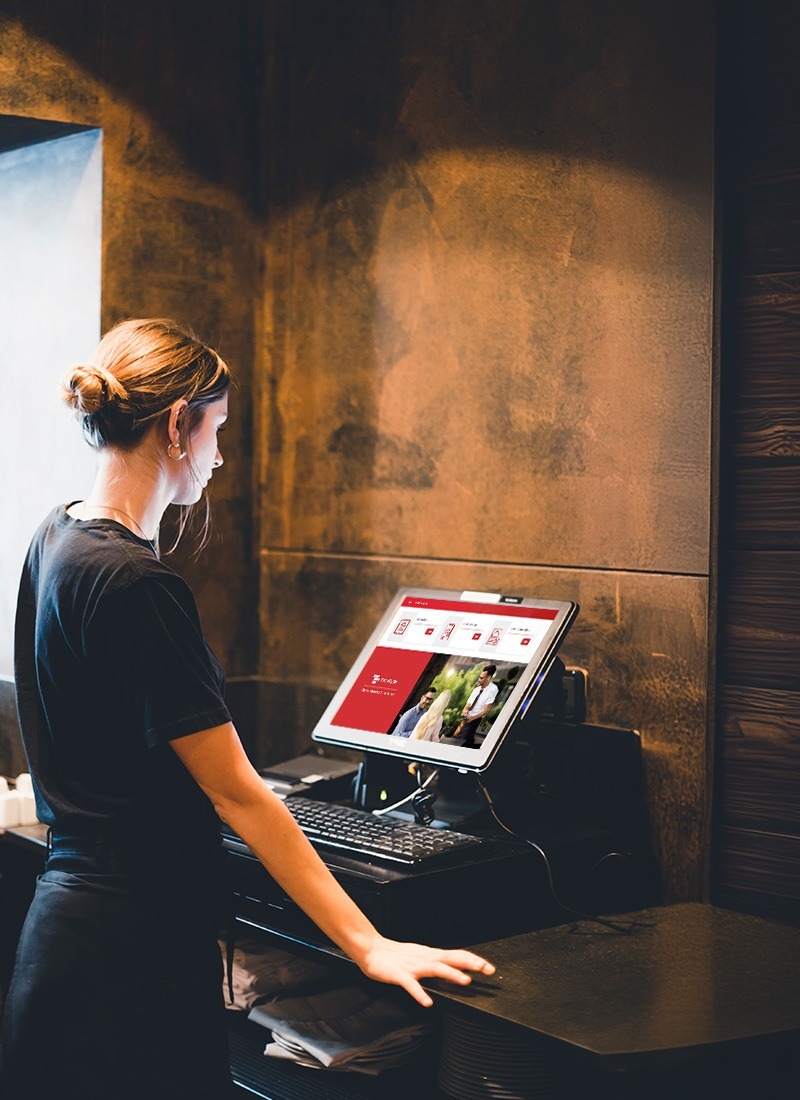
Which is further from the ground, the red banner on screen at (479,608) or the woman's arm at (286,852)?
the red banner on screen at (479,608)

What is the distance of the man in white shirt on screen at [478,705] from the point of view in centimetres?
213

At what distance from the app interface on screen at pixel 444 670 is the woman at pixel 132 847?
1.77ft

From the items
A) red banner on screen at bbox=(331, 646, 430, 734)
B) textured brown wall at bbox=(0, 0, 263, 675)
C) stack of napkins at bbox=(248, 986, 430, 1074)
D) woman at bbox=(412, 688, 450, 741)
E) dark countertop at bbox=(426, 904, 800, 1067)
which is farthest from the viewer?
textured brown wall at bbox=(0, 0, 263, 675)

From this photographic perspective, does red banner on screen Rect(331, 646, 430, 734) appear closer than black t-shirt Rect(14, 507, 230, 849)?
No

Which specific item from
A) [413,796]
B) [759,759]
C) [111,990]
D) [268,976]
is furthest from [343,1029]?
[759,759]

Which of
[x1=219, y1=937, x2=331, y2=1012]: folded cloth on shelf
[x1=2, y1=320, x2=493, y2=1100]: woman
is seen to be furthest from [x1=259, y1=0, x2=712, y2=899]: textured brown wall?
[x1=2, y1=320, x2=493, y2=1100]: woman

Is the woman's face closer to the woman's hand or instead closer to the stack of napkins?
the woman's hand

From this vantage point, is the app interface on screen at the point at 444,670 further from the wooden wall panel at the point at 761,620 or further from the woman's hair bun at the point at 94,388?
the woman's hair bun at the point at 94,388

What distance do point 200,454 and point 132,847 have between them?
0.54 m

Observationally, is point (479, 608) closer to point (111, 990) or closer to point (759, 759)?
point (759, 759)

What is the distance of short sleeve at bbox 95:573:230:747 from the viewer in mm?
1565

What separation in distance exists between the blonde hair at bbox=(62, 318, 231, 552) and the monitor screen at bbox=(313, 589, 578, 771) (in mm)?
679

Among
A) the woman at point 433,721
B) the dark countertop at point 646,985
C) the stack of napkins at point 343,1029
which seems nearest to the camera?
the dark countertop at point 646,985

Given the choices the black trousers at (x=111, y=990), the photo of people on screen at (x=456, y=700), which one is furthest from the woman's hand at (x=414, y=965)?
the photo of people on screen at (x=456, y=700)
